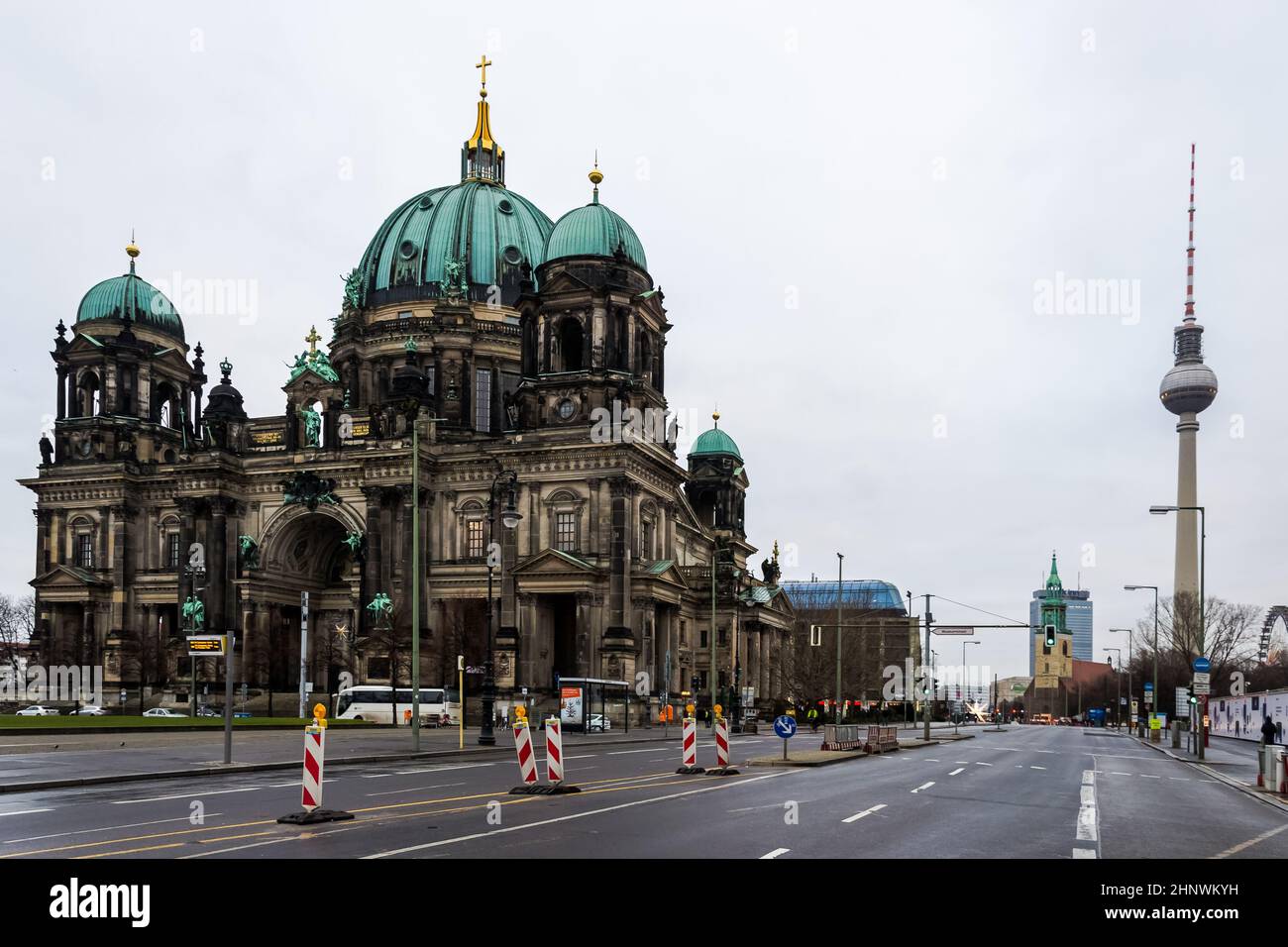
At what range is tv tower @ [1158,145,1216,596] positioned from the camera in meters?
165

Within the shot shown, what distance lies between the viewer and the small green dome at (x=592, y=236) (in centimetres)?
7731

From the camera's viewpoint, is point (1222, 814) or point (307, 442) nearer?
point (1222, 814)

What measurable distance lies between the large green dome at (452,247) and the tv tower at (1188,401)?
11195 centimetres

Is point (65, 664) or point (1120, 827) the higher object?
point (1120, 827)

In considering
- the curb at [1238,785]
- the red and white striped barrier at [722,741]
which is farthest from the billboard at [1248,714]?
the red and white striped barrier at [722,741]

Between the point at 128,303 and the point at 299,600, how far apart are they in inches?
1131

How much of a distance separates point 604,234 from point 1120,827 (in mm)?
62918

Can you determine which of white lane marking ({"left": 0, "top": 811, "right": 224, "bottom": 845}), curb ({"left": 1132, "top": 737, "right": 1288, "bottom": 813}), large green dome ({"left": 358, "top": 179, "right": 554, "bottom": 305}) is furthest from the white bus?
white lane marking ({"left": 0, "top": 811, "right": 224, "bottom": 845})

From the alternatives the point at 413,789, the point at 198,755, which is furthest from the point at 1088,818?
the point at 198,755

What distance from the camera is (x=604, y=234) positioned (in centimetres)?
7769

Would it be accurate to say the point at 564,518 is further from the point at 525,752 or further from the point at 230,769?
the point at 525,752
